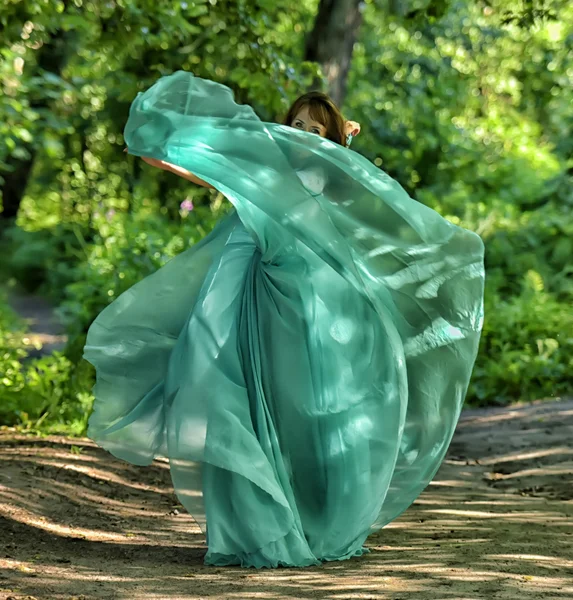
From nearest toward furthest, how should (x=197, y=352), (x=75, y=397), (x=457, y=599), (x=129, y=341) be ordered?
(x=457, y=599) → (x=197, y=352) → (x=129, y=341) → (x=75, y=397)

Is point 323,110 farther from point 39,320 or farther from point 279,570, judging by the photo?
point 39,320

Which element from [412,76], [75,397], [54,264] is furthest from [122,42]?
[54,264]

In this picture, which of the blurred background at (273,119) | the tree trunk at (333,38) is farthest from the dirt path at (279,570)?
the tree trunk at (333,38)

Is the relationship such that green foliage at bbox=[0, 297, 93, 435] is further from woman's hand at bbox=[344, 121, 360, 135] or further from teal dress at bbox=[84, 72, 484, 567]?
woman's hand at bbox=[344, 121, 360, 135]

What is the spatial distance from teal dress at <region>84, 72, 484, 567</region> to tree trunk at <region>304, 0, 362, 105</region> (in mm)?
6036

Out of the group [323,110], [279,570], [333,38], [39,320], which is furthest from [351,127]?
[39,320]

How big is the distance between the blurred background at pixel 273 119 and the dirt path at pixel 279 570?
1.29 m

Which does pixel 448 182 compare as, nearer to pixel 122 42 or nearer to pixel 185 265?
pixel 122 42

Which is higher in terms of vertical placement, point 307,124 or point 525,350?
point 307,124

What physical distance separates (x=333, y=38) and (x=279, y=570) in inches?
282

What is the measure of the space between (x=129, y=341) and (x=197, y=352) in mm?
499

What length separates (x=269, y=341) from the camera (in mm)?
4145

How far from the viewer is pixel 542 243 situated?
1272 cm

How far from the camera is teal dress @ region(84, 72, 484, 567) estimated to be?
402 cm
